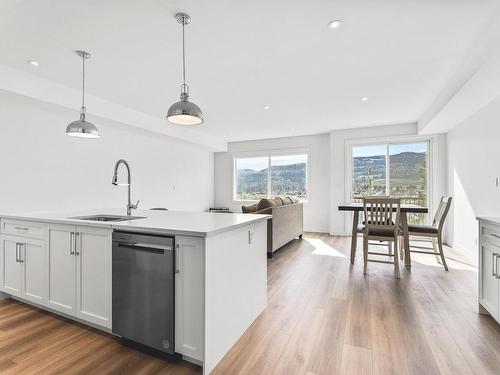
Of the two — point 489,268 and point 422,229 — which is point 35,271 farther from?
point 422,229

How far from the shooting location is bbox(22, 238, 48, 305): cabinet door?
7.36 feet

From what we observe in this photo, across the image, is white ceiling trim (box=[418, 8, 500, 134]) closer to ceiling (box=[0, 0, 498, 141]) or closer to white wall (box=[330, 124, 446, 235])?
ceiling (box=[0, 0, 498, 141])

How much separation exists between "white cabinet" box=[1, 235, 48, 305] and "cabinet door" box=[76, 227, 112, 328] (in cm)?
51

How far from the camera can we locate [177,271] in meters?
1.61

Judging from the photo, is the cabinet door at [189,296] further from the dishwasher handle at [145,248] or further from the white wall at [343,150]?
the white wall at [343,150]

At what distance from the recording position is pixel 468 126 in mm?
4133

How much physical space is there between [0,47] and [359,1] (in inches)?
136

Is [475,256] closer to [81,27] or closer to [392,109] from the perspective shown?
[392,109]

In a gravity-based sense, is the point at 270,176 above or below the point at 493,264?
above

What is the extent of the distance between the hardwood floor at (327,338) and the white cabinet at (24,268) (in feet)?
0.63

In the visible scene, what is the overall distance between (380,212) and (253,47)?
2.65 m

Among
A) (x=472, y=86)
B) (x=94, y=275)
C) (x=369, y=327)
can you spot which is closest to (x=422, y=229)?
(x=472, y=86)

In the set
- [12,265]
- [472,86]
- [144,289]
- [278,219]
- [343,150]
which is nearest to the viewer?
[144,289]

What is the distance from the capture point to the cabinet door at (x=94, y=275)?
190 cm
